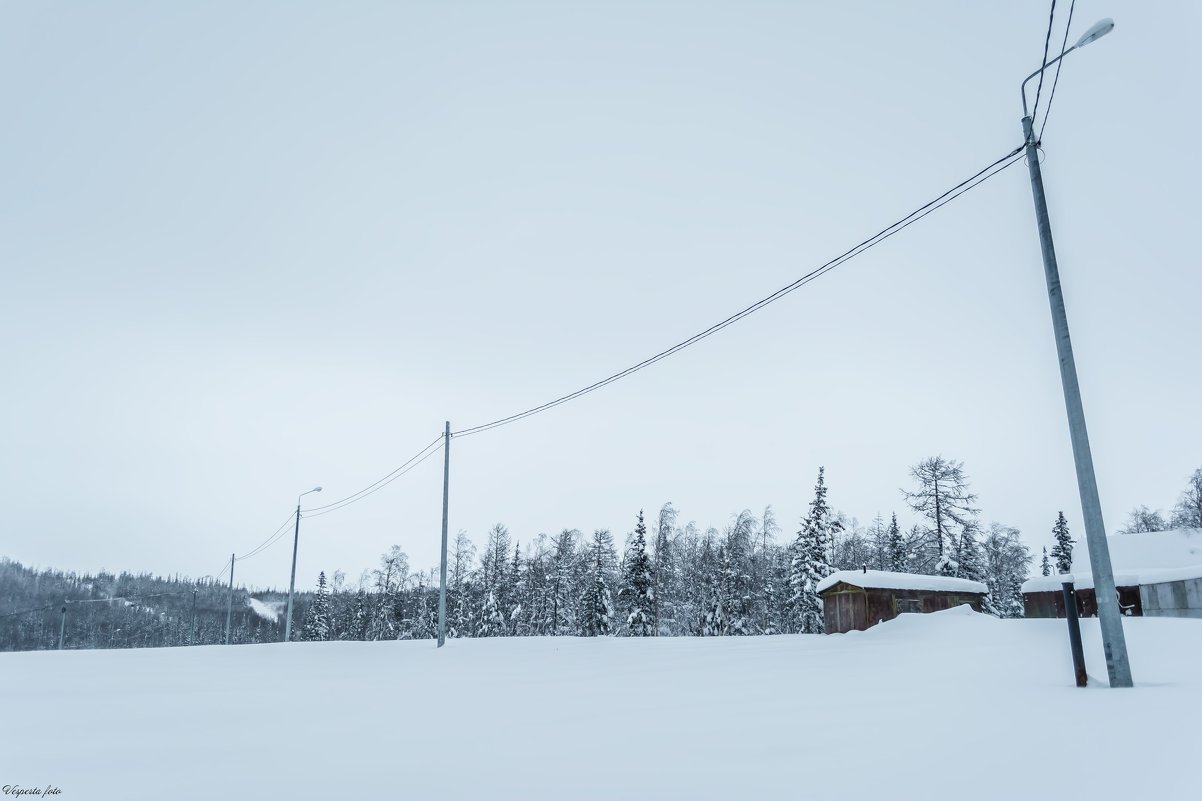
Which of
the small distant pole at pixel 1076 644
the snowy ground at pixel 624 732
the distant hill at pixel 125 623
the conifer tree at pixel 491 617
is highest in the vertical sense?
the small distant pole at pixel 1076 644

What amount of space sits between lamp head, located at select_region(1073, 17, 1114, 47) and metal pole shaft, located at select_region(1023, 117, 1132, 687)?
1530 millimetres

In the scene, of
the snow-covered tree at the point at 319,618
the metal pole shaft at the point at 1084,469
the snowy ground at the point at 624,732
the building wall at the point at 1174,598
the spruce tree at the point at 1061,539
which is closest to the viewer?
the snowy ground at the point at 624,732

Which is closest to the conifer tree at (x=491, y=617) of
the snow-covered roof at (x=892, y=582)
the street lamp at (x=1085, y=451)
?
the snow-covered roof at (x=892, y=582)

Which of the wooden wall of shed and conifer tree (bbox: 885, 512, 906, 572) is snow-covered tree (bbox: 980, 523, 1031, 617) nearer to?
conifer tree (bbox: 885, 512, 906, 572)

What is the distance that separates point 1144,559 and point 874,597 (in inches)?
832

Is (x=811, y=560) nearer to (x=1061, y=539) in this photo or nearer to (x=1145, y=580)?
(x=1145, y=580)

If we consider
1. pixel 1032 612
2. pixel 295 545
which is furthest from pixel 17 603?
pixel 1032 612

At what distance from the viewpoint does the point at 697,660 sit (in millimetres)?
15812

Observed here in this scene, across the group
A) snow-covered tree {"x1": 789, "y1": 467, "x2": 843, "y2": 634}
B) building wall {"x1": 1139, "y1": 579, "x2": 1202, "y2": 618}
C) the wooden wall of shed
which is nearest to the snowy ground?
building wall {"x1": 1139, "y1": 579, "x2": 1202, "y2": 618}

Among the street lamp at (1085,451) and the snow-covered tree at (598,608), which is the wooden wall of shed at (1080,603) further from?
the street lamp at (1085,451)

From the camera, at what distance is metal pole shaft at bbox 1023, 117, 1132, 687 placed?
8.54m

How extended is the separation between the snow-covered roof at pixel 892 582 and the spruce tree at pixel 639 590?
22313 millimetres

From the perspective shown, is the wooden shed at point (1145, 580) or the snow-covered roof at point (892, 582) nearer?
the snow-covered roof at point (892, 582)

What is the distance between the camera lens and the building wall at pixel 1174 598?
1302 inches
